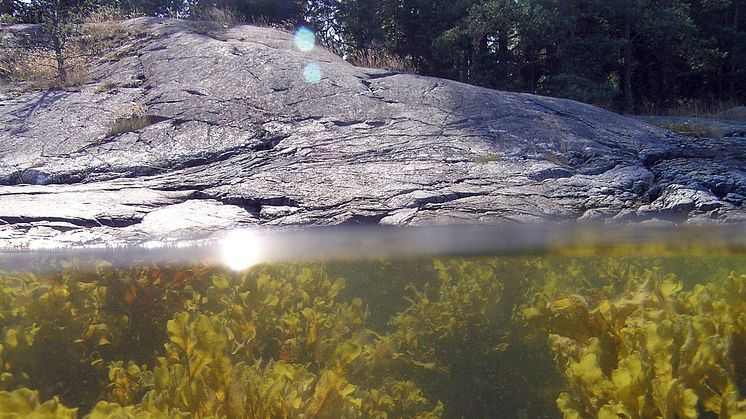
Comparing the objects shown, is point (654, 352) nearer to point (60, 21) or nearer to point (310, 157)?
point (310, 157)

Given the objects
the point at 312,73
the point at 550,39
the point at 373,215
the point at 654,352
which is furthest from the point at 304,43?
the point at 654,352

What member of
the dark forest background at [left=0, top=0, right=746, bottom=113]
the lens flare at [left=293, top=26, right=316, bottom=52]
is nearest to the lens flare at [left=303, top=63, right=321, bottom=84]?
the lens flare at [left=293, top=26, right=316, bottom=52]

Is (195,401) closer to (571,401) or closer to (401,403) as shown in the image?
(401,403)

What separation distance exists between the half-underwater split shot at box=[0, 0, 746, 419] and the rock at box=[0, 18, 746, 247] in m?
0.05

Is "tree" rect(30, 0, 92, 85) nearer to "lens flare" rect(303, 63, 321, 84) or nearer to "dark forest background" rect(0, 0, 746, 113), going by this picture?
"dark forest background" rect(0, 0, 746, 113)

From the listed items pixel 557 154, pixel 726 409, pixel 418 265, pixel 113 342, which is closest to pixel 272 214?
pixel 418 265

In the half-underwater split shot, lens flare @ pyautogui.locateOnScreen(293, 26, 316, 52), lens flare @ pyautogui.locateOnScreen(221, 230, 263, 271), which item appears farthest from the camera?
lens flare @ pyautogui.locateOnScreen(293, 26, 316, 52)

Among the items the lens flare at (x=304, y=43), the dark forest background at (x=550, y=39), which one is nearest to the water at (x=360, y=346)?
the lens flare at (x=304, y=43)

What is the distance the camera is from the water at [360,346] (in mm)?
1510

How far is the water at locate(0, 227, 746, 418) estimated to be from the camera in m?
1.51

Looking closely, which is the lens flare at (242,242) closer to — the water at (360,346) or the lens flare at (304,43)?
the water at (360,346)

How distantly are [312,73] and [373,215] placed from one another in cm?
506

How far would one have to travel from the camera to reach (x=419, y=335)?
2.34m

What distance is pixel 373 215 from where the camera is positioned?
24.8ft
